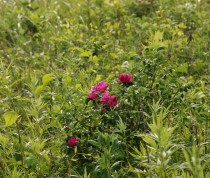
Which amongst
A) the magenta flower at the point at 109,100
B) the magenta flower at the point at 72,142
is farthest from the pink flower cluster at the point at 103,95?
the magenta flower at the point at 72,142

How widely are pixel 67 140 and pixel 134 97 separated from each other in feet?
1.55

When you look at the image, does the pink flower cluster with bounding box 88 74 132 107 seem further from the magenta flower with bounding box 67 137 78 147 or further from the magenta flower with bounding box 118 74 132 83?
the magenta flower with bounding box 67 137 78 147

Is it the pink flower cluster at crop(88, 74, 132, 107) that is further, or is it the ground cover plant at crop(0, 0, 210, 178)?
the pink flower cluster at crop(88, 74, 132, 107)

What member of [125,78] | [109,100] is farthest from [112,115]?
[125,78]

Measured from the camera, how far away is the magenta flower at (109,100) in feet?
7.33

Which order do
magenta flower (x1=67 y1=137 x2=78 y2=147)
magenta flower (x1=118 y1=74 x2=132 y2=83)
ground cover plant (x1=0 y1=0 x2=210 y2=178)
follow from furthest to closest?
1. magenta flower (x1=118 y1=74 x2=132 y2=83)
2. magenta flower (x1=67 y1=137 x2=78 y2=147)
3. ground cover plant (x1=0 y1=0 x2=210 y2=178)

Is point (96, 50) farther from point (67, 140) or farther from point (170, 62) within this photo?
point (67, 140)

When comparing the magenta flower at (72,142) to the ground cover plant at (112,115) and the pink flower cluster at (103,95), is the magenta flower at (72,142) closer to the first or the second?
the ground cover plant at (112,115)

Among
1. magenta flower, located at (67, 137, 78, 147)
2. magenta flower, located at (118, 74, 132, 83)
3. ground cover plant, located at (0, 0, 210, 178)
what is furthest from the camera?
magenta flower, located at (118, 74, 132, 83)

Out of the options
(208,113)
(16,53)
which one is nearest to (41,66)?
(16,53)

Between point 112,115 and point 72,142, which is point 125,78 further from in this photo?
point 72,142

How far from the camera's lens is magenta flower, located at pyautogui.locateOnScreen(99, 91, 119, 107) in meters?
2.23

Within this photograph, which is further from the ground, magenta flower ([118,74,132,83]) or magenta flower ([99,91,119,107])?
magenta flower ([118,74,132,83])

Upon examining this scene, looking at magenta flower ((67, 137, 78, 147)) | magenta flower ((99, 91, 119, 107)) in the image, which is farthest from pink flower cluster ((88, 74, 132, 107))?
magenta flower ((67, 137, 78, 147))
